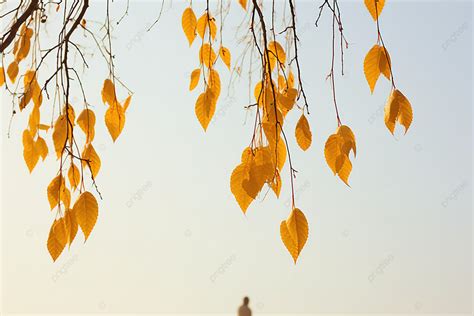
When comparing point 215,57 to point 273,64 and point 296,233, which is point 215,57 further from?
point 296,233

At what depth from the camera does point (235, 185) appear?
3.04ft

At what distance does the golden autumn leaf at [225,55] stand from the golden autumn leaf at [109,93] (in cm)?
25

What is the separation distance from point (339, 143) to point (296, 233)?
16cm

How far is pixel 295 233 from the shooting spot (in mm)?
928

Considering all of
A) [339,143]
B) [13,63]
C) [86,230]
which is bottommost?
[86,230]

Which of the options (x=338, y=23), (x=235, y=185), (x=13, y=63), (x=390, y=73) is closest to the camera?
(x=235, y=185)

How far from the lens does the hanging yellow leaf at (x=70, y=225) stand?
0.97 metres

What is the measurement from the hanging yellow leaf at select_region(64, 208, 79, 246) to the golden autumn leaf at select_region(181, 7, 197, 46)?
1.45 ft

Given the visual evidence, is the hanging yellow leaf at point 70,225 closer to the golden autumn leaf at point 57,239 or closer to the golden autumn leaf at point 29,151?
the golden autumn leaf at point 57,239

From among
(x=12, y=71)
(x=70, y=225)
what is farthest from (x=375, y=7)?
(x=12, y=71)

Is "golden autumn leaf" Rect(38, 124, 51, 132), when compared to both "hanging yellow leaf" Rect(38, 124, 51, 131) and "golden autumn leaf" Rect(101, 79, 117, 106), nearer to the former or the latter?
"hanging yellow leaf" Rect(38, 124, 51, 131)

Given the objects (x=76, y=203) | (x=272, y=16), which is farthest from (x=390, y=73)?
(x=76, y=203)

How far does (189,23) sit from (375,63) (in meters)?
0.41

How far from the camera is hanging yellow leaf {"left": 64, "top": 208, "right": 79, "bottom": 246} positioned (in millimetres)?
975
